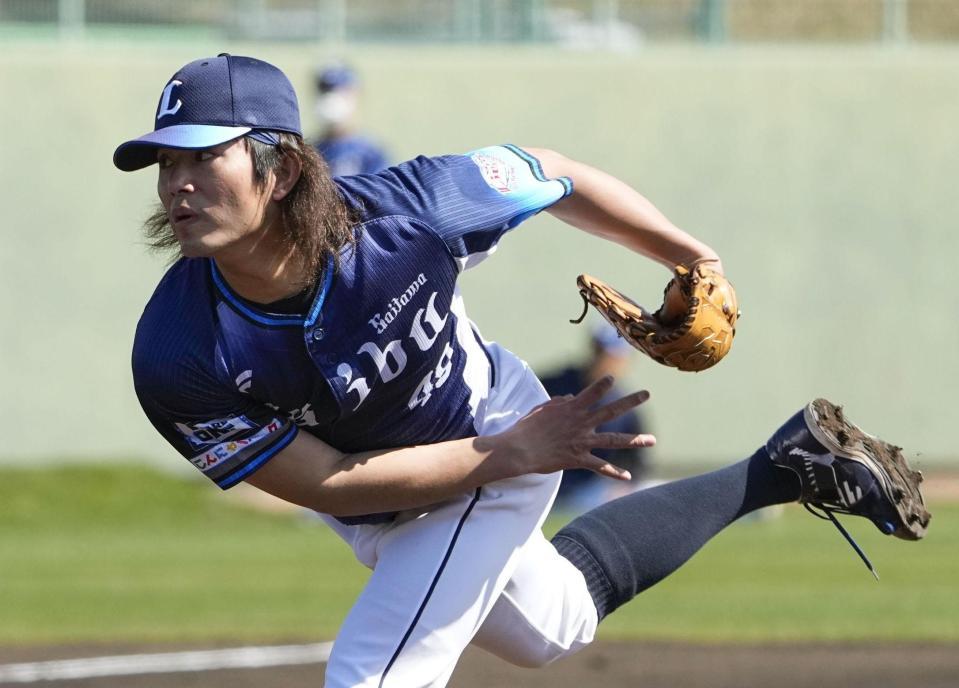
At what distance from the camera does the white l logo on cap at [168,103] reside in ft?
11.4

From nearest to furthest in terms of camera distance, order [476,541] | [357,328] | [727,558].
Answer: [357,328]
[476,541]
[727,558]

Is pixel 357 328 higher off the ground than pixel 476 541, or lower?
higher

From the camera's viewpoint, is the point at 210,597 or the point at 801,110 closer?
the point at 210,597

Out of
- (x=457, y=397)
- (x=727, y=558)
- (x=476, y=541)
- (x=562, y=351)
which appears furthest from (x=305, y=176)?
(x=562, y=351)

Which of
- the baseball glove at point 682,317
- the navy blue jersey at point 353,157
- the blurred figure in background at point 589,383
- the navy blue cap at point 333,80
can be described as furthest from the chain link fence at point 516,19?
the baseball glove at point 682,317

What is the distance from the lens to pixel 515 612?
410 centimetres

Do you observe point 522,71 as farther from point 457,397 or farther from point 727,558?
point 457,397

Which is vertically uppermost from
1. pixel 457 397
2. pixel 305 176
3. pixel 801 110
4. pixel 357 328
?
pixel 305 176

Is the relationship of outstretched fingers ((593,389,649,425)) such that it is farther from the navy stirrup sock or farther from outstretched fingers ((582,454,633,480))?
the navy stirrup sock

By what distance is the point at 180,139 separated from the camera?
3.39m

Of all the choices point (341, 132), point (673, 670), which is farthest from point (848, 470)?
point (341, 132)

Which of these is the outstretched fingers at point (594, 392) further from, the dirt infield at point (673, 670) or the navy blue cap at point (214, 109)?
the dirt infield at point (673, 670)

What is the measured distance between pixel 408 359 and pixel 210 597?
4.69m

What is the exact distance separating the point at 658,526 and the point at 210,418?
136 cm
